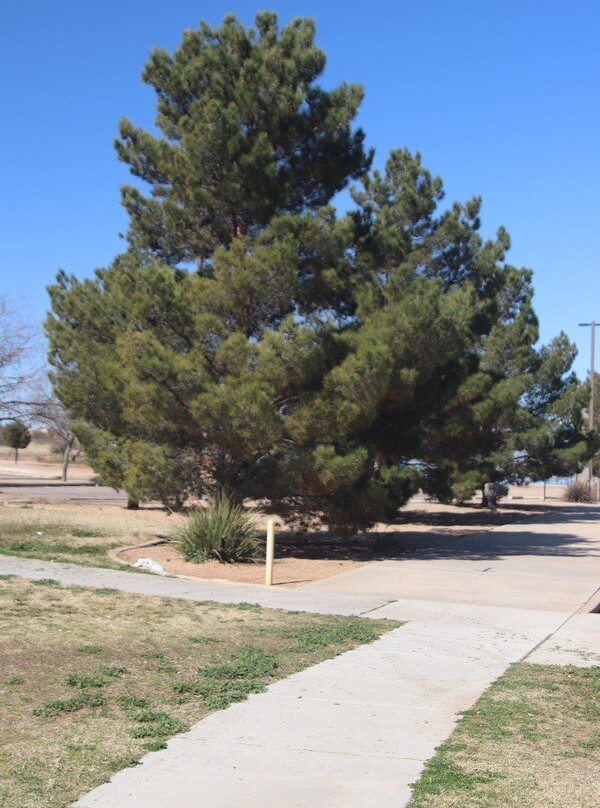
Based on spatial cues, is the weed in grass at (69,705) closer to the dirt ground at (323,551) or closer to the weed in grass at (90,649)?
the weed in grass at (90,649)

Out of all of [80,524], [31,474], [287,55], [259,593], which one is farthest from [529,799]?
[31,474]

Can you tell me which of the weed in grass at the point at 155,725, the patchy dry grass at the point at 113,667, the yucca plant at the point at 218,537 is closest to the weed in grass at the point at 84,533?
the yucca plant at the point at 218,537

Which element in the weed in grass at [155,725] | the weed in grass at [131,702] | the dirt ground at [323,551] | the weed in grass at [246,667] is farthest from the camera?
the dirt ground at [323,551]

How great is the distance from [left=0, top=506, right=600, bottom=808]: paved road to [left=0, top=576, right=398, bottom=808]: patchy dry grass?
24cm

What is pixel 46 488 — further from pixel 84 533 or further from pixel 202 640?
pixel 202 640

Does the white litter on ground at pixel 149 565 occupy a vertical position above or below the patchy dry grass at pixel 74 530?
below

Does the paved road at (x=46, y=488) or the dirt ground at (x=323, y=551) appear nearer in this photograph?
the dirt ground at (x=323, y=551)

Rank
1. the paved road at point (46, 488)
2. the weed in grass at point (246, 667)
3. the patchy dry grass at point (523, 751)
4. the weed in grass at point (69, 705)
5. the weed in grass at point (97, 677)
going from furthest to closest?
the paved road at point (46, 488)
the weed in grass at point (246, 667)
the weed in grass at point (97, 677)
the weed in grass at point (69, 705)
the patchy dry grass at point (523, 751)

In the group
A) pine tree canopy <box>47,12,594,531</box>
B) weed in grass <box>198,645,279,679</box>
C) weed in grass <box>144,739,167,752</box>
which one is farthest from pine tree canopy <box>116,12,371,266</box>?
weed in grass <box>144,739,167,752</box>

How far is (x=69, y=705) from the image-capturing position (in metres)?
6.83

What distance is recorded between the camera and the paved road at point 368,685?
5.49 meters

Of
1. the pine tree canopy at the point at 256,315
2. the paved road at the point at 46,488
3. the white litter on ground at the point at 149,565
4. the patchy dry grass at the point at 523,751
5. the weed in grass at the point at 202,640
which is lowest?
the patchy dry grass at the point at 523,751

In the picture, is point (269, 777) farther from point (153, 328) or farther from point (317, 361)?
point (153, 328)

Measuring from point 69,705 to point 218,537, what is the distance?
35.1 ft
